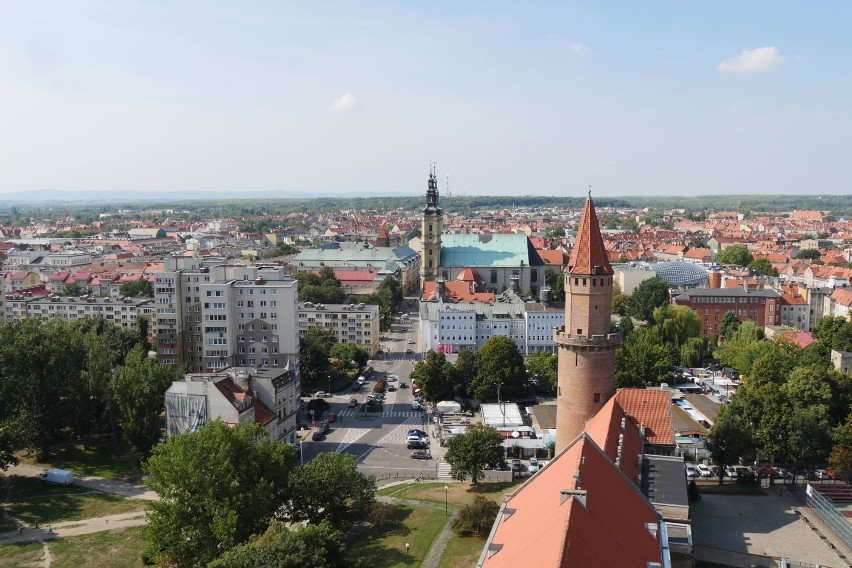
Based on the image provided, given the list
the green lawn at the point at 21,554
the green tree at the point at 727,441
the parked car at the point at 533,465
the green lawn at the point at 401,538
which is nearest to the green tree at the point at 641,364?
the parked car at the point at 533,465

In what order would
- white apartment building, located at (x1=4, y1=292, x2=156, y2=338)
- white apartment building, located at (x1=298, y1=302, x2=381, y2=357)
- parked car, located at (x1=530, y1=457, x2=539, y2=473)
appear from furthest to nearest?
white apartment building, located at (x1=4, y1=292, x2=156, y2=338) < white apartment building, located at (x1=298, y1=302, x2=381, y2=357) < parked car, located at (x1=530, y1=457, x2=539, y2=473)

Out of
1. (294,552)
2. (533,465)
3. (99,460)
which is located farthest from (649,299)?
(294,552)

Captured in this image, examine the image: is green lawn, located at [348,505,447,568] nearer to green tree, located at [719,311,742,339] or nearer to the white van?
the white van

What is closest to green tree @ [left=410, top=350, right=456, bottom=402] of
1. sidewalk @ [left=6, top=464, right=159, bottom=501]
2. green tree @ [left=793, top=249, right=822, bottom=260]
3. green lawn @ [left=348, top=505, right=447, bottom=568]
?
green lawn @ [left=348, top=505, right=447, bottom=568]

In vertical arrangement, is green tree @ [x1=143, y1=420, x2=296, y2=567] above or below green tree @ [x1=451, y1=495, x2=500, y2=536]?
above

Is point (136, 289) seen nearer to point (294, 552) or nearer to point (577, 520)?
point (294, 552)
